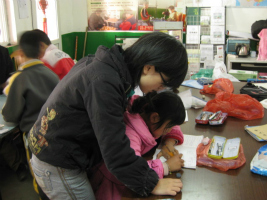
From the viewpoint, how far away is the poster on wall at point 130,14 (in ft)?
15.9

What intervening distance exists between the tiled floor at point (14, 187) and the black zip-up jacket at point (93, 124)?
157 centimetres

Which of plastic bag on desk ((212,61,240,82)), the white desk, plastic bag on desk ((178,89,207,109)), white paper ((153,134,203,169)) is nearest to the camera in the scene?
white paper ((153,134,203,169))

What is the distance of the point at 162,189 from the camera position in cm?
106

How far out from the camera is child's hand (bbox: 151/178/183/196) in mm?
1055

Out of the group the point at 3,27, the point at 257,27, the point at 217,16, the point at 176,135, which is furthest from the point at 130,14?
the point at 176,135

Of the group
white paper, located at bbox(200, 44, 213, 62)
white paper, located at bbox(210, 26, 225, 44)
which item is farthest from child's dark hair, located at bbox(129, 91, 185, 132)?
white paper, located at bbox(210, 26, 225, 44)

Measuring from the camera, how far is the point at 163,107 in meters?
1.34

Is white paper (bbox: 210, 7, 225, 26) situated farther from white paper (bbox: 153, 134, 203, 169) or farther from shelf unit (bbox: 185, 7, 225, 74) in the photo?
white paper (bbox: 153, 134, 203, 169)

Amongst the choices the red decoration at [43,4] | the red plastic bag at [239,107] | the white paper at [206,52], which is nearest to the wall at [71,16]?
the red decoration at [43,4]

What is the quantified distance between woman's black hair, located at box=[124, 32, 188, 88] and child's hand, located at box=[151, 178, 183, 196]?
38 cm

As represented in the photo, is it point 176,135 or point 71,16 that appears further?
point 71,16

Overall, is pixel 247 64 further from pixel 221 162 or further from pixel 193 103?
pixel 221 162

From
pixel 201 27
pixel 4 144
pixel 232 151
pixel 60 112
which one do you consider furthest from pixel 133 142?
pixel 201 27

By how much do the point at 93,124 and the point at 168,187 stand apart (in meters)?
0.39
